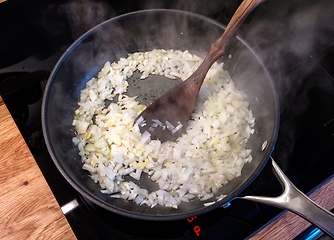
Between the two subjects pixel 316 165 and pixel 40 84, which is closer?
pixel 316 165

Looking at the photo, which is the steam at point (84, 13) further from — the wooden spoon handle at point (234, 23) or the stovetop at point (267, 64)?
the wooden spoon handle at point (234, 23)

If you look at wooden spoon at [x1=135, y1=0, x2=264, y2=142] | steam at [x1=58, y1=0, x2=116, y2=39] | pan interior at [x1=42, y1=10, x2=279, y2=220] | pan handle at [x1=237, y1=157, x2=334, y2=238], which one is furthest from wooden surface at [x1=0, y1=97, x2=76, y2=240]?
pan handle at [x1=237, y1=157, x2=334, y2=238]

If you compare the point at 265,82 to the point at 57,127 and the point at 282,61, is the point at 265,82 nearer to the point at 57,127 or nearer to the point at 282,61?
the point at 282,61

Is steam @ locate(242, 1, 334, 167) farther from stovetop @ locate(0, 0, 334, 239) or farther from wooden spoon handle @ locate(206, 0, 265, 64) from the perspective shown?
wooden spoon handle @ locate(206, 0, 265, 64)

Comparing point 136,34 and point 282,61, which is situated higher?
point 282,61

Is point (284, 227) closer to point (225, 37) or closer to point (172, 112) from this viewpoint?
point (172, 112)

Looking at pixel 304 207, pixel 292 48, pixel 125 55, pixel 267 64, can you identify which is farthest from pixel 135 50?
pixel 304 207

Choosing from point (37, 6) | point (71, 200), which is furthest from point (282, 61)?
point (37, 6)

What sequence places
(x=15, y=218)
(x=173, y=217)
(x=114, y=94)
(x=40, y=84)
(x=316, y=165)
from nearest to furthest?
1. (x=173, y=217)
2. (x=15, y=218)
3. (x=316, y=165)
4. (x=40, y=84)
5. (x=114, y=94)
